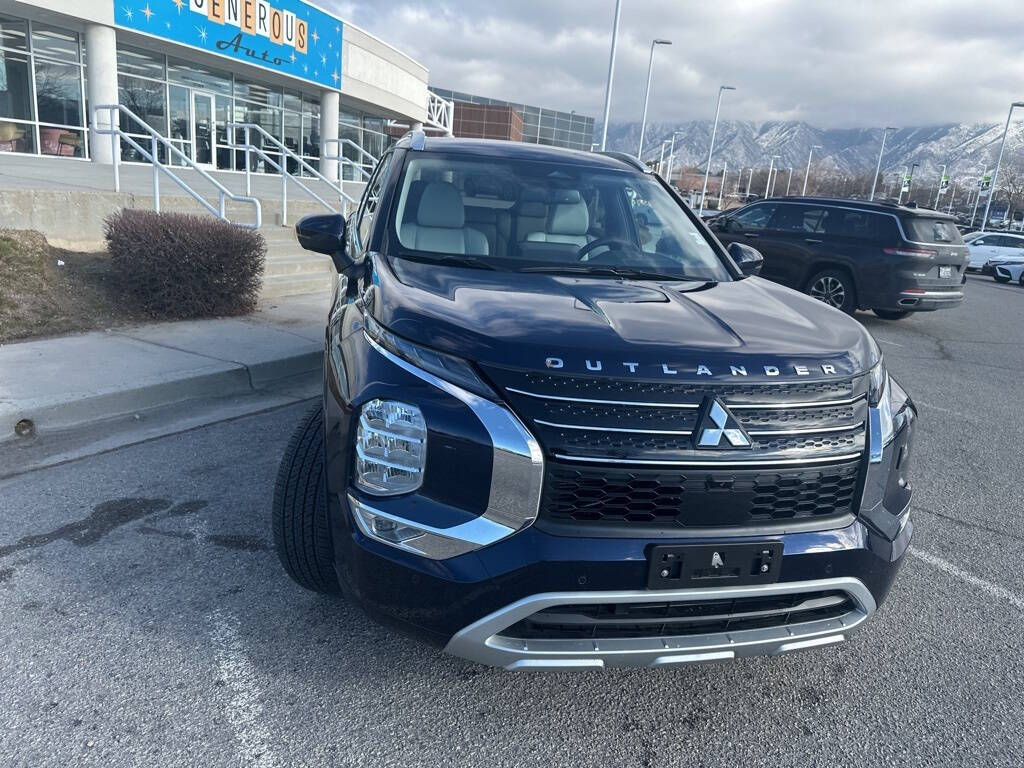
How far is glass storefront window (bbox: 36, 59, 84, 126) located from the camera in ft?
57.5

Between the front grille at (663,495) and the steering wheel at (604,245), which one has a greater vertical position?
the steering wheel at (604,245)

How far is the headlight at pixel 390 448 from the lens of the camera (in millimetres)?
2146

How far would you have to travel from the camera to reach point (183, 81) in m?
21.2

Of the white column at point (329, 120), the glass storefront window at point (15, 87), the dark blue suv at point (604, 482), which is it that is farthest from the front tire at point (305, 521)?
the white column at point (329, 120)

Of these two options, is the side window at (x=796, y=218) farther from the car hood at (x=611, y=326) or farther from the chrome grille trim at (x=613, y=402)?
the chrome grille trim at (x=613, y=402)

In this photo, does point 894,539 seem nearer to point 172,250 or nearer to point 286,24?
point 172,250

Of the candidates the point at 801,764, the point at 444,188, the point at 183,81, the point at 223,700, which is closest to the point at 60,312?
the point at 444,188

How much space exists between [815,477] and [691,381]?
51cm

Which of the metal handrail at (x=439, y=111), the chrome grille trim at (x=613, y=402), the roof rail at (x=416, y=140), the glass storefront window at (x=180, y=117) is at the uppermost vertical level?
the metal handrail at (x=439, y=111)

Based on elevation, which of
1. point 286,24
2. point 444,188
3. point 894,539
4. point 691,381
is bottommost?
point 894,539

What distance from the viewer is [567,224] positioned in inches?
146

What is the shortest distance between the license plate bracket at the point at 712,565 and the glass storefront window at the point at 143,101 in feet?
68.8

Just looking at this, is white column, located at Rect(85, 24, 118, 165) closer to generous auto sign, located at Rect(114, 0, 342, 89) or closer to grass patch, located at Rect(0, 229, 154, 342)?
generous auto sign, located at Rect(114, 0, 342, 89)

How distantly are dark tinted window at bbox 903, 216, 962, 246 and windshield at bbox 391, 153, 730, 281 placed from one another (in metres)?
8.01
